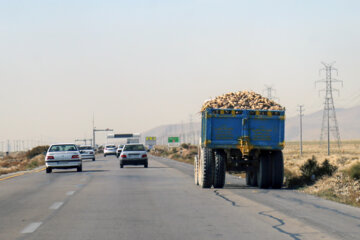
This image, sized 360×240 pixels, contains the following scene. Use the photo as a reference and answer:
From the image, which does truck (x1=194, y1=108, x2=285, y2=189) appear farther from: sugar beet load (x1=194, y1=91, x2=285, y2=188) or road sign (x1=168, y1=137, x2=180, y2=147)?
road sign (x1=168, y1=137, x2=180, y2=147)

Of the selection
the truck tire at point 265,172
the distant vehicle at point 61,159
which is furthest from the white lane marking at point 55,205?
the distant vehicle at point 61,159

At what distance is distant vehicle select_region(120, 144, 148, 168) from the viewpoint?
141 ft

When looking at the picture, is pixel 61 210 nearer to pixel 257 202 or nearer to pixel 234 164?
pixel 257 202

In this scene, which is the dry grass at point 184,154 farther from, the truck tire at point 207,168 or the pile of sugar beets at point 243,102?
the truck tire at point 207,168

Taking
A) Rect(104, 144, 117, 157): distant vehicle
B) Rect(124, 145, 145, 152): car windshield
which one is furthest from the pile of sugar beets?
Rect(104, 144, 117, 157): distant vehicle

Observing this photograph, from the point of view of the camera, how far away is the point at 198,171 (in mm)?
23359

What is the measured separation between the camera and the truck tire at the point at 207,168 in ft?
70.3

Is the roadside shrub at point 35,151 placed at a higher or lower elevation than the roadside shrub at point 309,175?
lower

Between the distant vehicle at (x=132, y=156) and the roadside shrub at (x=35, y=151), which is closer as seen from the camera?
the distant vehicle at (x=132, y=156)

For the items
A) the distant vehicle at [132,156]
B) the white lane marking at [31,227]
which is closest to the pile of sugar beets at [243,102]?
the white lane marking at [31,227]

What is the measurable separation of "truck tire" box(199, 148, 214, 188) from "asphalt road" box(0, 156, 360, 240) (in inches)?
41.9

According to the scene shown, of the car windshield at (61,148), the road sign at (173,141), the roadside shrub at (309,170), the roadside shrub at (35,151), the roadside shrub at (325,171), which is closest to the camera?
the roadside shrub at (325,171)

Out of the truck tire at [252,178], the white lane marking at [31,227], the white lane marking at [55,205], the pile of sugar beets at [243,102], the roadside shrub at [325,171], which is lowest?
the white lane marking at [55,205]

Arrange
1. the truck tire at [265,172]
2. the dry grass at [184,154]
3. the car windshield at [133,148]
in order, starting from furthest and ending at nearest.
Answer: the dry grass at [184,154] < the car windshield at [133,148] < the truck tire at [265,172]
